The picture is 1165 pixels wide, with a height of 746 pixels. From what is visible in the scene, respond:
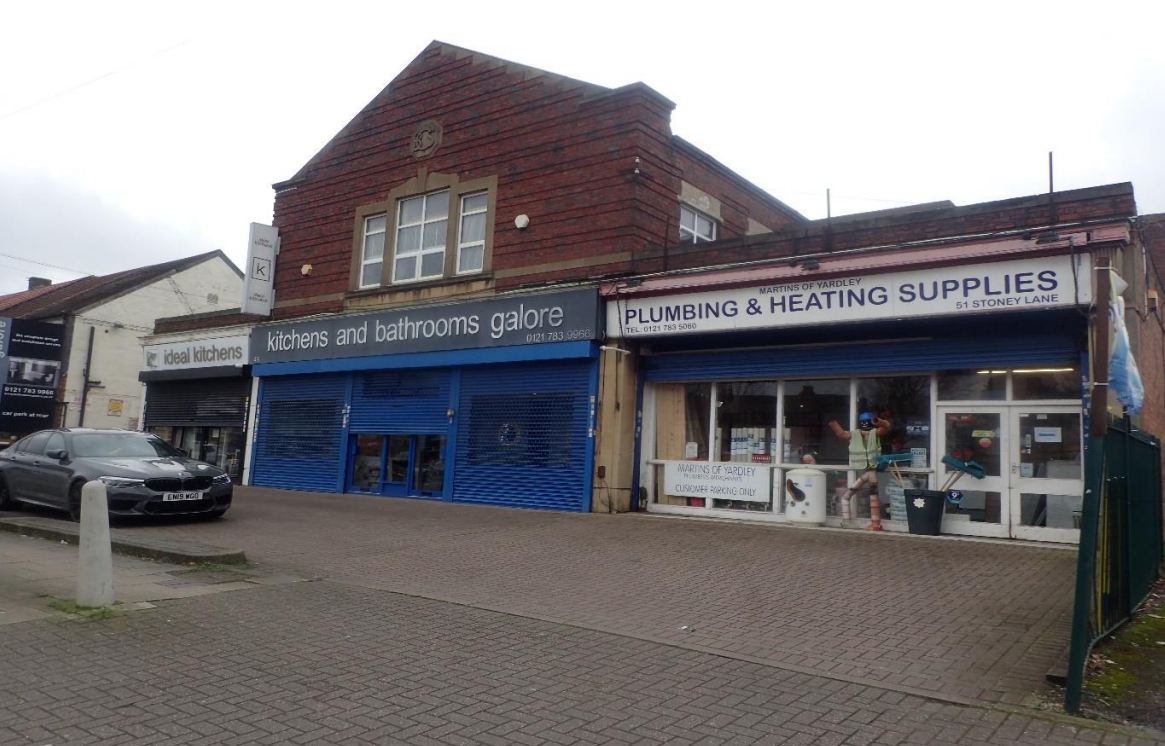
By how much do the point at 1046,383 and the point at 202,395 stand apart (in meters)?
19.8

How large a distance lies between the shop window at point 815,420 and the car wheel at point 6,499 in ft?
39.7

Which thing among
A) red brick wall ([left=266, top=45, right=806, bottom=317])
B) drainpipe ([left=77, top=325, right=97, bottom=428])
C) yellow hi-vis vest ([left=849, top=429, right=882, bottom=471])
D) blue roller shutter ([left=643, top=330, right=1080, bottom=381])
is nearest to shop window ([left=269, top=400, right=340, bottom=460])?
red brick wall ([left=266, top=45, right=806, bottom=317])

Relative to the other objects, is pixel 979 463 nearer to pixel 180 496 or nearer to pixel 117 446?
pixel 180 496

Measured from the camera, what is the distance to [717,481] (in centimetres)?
1416

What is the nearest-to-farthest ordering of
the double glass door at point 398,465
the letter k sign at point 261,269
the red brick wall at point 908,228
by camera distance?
the red brick wall at point 908,228 → the double glass door at point 398,465 → the letter k sign at point 261,269

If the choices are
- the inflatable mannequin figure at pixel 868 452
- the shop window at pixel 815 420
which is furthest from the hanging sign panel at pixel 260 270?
the inflatable mannequin figure at pixel 868 452

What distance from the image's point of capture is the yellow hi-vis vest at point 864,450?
12.6 meters

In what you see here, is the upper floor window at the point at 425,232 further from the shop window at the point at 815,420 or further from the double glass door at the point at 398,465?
the shop window at the point at 815,420

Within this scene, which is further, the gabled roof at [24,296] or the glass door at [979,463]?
the gabled roof at [24,296]

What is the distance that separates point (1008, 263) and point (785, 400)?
3.95m

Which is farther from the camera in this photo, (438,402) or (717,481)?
(438,402)

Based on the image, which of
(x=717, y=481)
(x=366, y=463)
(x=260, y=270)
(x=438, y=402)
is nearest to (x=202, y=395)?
(x=260, y=270)

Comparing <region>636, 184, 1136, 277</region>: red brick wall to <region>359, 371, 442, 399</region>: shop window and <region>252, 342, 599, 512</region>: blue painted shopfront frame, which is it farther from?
<region>359, 371, 442, 399</region>: shop window

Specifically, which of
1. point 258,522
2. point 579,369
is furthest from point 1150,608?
point 258,522
